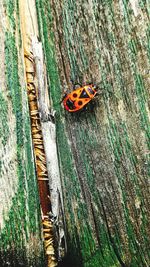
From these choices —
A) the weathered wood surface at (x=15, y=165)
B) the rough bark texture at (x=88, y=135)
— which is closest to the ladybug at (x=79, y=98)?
the rough bark texture at (x=88, y=135)

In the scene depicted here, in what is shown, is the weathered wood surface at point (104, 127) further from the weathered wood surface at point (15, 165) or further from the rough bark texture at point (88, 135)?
the weathered wood surface at point (15, 165)

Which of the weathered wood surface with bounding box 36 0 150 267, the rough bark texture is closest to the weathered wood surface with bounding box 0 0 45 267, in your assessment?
the rough bark texture

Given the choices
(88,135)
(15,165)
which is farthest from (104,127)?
(15,165)

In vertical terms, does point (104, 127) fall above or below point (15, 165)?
above

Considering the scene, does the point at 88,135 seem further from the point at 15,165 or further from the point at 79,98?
the point at 15,165

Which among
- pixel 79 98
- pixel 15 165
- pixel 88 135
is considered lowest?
pixel 15 165
